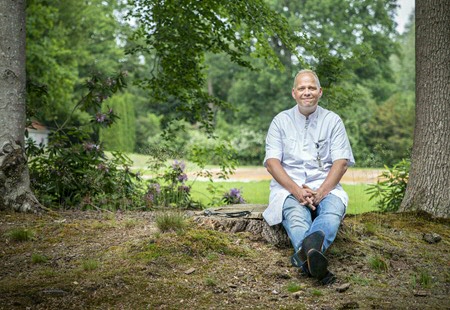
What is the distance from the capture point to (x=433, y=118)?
5859 millimetres

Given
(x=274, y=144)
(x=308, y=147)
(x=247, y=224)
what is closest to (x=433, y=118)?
(x=308, y=147)

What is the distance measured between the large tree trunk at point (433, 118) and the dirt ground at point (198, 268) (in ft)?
1.96

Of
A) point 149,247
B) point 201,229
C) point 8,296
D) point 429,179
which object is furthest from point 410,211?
point 8,296

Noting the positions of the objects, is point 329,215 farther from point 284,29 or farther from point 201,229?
point 284,29

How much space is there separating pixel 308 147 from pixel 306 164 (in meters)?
0.15

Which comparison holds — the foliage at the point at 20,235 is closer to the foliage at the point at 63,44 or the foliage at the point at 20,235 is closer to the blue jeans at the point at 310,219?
the blue jeans at the point at 310,219

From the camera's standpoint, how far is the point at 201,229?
4.66 meters

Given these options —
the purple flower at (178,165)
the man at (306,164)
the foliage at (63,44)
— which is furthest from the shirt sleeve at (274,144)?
the foliage at (63,44)

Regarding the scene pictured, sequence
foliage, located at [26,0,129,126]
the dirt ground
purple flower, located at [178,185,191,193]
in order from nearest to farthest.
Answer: the dirt ground → purple flower, located at [178,185,191,193] → foliage, located at [26,0,129,126]

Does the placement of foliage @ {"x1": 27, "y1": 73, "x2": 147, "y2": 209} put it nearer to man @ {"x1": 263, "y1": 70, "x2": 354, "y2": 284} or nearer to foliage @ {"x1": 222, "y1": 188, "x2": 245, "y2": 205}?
foliage @ {"x1": 222, "y1": 188, "x2": 245, "y2": 205}

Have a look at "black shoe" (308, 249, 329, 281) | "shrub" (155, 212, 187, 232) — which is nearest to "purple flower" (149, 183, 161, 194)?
"shrub" (155, 212, 187, 232)

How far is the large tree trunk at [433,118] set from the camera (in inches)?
228

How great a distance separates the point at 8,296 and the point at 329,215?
7.59 feet

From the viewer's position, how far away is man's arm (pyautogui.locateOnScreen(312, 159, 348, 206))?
4301 mm
